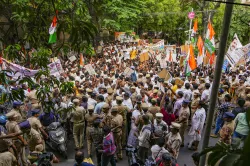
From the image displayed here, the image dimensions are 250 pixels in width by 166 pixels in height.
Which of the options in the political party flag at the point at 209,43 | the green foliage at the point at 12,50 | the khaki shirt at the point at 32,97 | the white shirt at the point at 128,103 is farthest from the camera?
the political party flag at the point at 209,43

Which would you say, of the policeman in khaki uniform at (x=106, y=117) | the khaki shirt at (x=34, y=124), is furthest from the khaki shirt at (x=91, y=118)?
the khaki shirt at (x=34, y=124)

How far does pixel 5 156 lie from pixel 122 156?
314cm

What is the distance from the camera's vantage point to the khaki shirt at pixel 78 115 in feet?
21.4

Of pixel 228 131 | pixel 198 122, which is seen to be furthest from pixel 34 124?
pixel 228 131

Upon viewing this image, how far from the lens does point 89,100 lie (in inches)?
Result: 291

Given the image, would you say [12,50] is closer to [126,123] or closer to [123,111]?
[123,111]

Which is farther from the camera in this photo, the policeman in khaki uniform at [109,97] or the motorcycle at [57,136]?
the policeman in khaki uniform at [109,97]

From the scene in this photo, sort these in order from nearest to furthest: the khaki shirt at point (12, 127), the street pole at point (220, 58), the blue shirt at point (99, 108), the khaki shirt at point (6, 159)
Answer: the street pole at point (220, 58)
the khaki shirt at point (6, 159)
the khaki shirt at point (12, 127)
the blue shirt at point (99, 108)

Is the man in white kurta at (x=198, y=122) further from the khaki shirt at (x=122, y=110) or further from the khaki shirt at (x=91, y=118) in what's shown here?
the khaki shirt at (x=91, y=118)

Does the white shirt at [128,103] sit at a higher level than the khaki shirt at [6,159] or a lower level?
higher

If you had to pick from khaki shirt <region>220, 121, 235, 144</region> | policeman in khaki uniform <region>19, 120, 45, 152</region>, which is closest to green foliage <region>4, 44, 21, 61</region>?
policeman in khaki uniform <region>19, 120, 45, 152</region>

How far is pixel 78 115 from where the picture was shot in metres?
6.54

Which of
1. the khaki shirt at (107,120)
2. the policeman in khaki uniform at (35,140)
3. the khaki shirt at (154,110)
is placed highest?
the khaki shirt at (154,110)

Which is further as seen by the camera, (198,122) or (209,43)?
(209,43)
